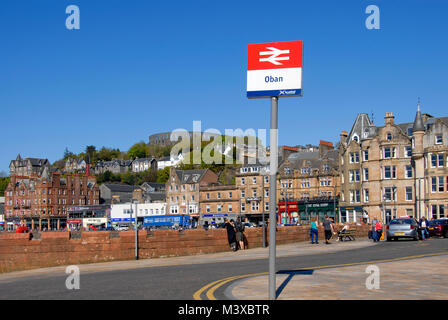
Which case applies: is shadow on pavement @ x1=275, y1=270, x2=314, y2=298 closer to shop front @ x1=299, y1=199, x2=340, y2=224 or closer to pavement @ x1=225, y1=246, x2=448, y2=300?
pavement @ x1=225, y1=246, x2=448, y2=300

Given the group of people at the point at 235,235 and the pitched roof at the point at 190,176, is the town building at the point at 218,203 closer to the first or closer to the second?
the pitched roof at the point at 190,176

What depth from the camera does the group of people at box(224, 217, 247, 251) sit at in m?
29.0

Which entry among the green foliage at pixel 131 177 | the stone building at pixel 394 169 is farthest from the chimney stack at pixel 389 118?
the green foliage at pixel 131 177

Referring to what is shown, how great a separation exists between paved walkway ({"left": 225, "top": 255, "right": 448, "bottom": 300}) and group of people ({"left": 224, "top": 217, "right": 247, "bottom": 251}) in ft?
42.7

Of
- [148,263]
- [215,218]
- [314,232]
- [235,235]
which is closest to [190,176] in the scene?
[215,218]

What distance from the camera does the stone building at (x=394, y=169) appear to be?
211 ft

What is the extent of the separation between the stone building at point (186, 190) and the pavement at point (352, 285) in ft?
286

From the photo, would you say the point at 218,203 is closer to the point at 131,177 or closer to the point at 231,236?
the point at 231,236

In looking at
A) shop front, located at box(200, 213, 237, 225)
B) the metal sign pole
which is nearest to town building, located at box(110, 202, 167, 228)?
shop front, located at box(200, 213, 237, 225)

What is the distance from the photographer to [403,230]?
3484 centimetres

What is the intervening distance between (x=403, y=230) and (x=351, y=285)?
2408 cm

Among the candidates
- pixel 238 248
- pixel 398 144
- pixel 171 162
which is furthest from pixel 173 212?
pixel 171 162
